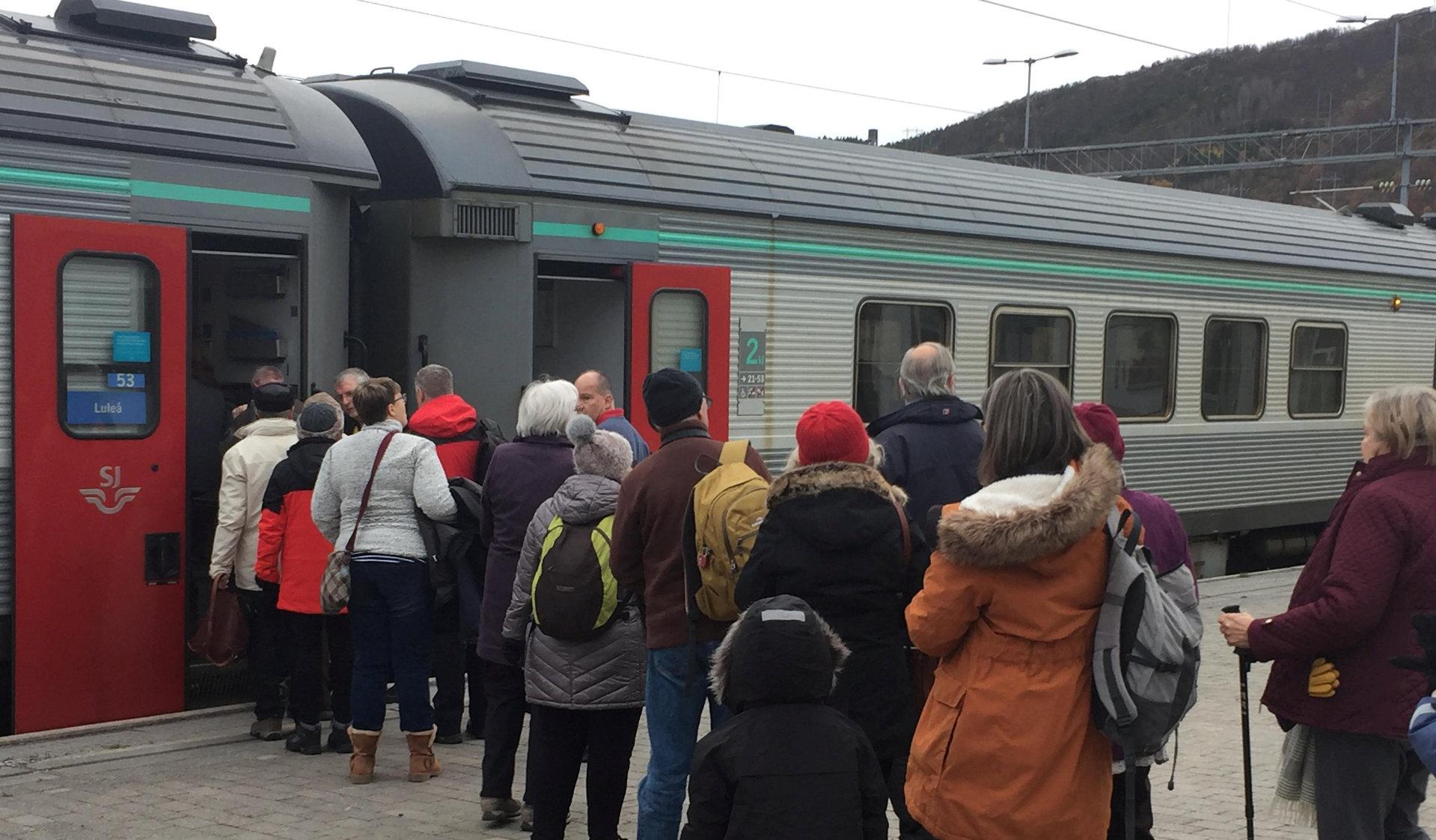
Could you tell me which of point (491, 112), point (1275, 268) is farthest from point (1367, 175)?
point (491, 112)

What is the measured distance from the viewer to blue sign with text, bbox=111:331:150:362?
656 centimetres

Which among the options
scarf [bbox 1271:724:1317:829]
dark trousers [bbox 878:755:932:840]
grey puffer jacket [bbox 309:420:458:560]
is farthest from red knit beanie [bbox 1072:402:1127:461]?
grey puffer jacket [bbox 309:420:458:560]

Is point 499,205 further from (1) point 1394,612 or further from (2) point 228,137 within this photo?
(1) point 1394,612

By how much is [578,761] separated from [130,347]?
2.89 metres

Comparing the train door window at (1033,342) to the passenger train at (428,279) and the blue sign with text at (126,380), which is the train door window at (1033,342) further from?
the blue sign with text at (126,380)

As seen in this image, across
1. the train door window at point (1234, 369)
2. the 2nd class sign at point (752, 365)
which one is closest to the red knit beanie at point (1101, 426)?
Result: the 2nd class sign at point (752, 365)

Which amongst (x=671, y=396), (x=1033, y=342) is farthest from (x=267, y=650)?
(x=1033, y=342)

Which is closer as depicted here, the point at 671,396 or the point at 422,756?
the point at 671,396

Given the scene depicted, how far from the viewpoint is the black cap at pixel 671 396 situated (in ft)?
16.3

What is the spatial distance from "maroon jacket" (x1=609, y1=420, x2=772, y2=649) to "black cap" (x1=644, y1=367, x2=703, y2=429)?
9 centimetres

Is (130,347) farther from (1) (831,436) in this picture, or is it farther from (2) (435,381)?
(1) (831,436)

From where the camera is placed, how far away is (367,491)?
617cm

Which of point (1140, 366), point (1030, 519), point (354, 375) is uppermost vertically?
point (1140, 366)

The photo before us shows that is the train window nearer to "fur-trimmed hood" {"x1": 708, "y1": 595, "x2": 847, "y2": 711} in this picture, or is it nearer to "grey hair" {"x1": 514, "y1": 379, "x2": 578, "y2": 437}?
"grey hair" {"x1": 514, "y1": 379, "x2": 578, "y2": 437}
